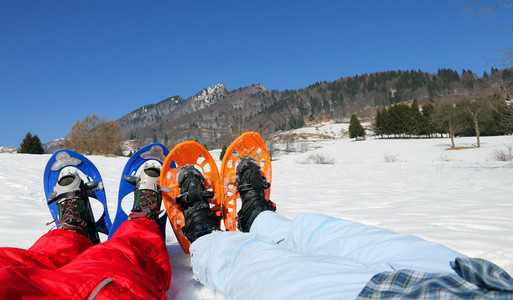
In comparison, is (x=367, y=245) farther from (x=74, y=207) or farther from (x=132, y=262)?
(x=74, y=207)

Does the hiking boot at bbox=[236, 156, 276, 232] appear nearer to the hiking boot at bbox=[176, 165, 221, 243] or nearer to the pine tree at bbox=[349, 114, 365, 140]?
the hiking boot at bbox=[176, 165, 221, 243]

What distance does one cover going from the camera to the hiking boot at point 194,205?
1.86 meters

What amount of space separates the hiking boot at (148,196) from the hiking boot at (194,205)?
0.19 metres

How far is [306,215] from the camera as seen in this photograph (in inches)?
50.7

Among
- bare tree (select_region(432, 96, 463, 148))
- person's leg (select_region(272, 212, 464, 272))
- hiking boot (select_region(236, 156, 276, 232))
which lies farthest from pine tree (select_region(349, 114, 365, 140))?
person's leg (select_region(272, 212, 464, 272))

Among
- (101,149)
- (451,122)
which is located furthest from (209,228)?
(451,122)

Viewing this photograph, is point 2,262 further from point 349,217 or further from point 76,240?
point 349,217

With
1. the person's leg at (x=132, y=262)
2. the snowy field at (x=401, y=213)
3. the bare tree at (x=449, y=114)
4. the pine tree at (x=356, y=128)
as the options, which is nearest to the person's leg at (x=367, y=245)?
the snowy field at (x=401, y=213)

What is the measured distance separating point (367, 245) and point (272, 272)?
0.36 metres

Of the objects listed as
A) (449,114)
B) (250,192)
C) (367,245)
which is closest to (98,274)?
(367,245)

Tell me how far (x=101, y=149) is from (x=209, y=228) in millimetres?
25774

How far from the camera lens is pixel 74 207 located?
199 cm

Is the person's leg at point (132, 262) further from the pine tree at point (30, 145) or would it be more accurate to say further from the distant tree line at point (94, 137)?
the pine tree at point (30, 145)

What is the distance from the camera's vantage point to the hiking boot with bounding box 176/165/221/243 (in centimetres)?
186
